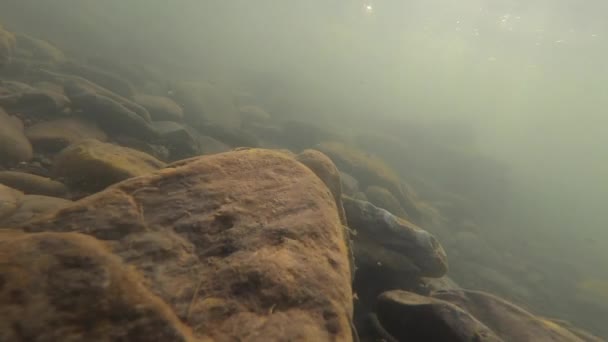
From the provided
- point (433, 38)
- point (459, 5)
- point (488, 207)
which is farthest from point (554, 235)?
point (433, 38)

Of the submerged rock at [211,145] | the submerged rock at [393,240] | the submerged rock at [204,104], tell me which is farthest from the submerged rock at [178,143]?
Answer: the submerged rock at [204,104]

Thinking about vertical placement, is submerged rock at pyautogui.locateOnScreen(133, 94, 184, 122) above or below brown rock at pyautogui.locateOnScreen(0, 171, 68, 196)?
below

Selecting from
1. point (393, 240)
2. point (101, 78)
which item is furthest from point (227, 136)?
point (393, 240)

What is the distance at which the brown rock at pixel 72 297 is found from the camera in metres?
1.51

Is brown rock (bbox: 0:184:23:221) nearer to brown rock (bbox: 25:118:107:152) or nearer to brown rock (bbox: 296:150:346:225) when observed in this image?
brown rock (bbox: 25:118:107:152)

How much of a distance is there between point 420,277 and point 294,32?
138867 mm

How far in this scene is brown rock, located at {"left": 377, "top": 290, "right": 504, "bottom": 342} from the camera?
3316 millimetres

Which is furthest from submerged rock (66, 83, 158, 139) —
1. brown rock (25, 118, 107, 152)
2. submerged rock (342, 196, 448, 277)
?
submerged rock (342, 196, 448, 277)

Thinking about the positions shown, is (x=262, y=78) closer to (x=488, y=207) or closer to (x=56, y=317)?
(x=488, y=207)

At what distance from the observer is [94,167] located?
4.21 m

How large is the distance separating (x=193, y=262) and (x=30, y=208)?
2.27 metres

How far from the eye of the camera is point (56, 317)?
5.08ft

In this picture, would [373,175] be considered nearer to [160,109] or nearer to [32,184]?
[160,109]

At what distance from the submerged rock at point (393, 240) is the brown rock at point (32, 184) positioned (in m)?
3.75
